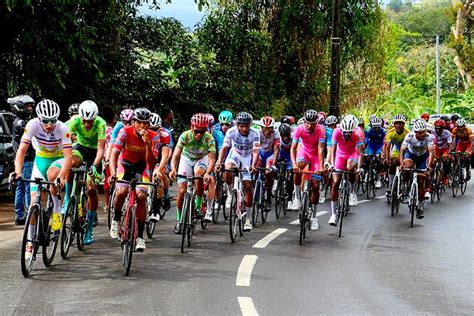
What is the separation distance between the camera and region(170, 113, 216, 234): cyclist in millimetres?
13242

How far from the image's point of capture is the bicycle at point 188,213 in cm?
1243

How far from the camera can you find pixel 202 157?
13.9 metres

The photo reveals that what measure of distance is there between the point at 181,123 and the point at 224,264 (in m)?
17.2

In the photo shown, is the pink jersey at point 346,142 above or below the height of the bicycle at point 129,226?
above

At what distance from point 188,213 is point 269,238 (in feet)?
6.70

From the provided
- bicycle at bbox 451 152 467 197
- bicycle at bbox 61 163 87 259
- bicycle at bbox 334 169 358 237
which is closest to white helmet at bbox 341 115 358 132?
bicycle at bbox 334 169 358 237

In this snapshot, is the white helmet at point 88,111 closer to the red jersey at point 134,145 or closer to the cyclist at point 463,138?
the red jersey at point 134,145

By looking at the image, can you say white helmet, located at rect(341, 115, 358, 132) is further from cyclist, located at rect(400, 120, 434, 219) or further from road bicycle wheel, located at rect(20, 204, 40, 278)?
road bicycle wheel, located at rect(20, 204, 40, 278)

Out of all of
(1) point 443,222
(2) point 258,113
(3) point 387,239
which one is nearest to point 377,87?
(2) point 258,113

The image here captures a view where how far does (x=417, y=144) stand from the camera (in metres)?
17.8

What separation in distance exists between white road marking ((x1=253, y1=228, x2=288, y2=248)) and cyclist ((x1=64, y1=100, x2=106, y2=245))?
7.98 ft

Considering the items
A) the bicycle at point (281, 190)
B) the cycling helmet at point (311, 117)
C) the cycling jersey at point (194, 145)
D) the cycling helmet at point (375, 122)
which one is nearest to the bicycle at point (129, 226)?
the cycling jersey at point (194, 145)

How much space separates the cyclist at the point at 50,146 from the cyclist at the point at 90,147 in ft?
2.23

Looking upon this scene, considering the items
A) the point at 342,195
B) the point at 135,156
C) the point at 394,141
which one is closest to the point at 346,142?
the point at 342,195
